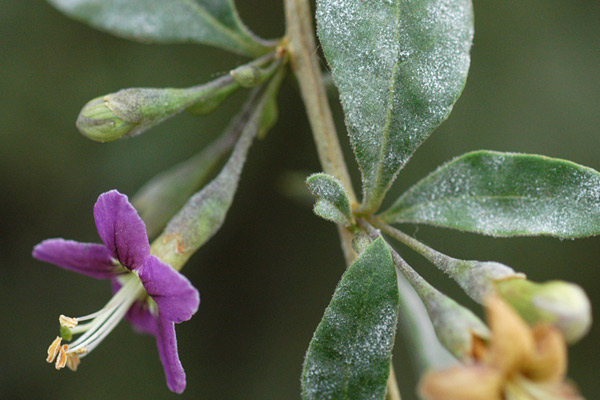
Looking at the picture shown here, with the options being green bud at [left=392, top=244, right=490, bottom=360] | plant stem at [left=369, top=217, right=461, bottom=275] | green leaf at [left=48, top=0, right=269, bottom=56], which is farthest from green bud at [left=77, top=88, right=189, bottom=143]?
green bud at [left=392, top=244, right=490, bottom=360]

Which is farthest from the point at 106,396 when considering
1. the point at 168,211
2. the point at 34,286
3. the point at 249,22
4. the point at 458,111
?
the point at 458,111

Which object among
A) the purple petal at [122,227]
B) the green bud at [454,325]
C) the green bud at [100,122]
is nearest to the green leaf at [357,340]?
the green bud at [454,325]

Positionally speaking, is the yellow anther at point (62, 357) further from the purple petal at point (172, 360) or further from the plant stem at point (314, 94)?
the plant stem at point (314, 94)

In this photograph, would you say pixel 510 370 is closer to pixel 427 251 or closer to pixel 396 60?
pixel 427 251

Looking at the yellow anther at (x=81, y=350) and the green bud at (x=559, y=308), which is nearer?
the green bud at (x=559, y=308)

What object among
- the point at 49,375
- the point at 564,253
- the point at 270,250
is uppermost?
the point at 564,253

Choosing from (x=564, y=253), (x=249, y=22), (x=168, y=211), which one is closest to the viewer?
(x=168, y=211)

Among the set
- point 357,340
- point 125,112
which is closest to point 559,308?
point 357,340

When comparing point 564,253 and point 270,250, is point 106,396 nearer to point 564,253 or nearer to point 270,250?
point 270,250
